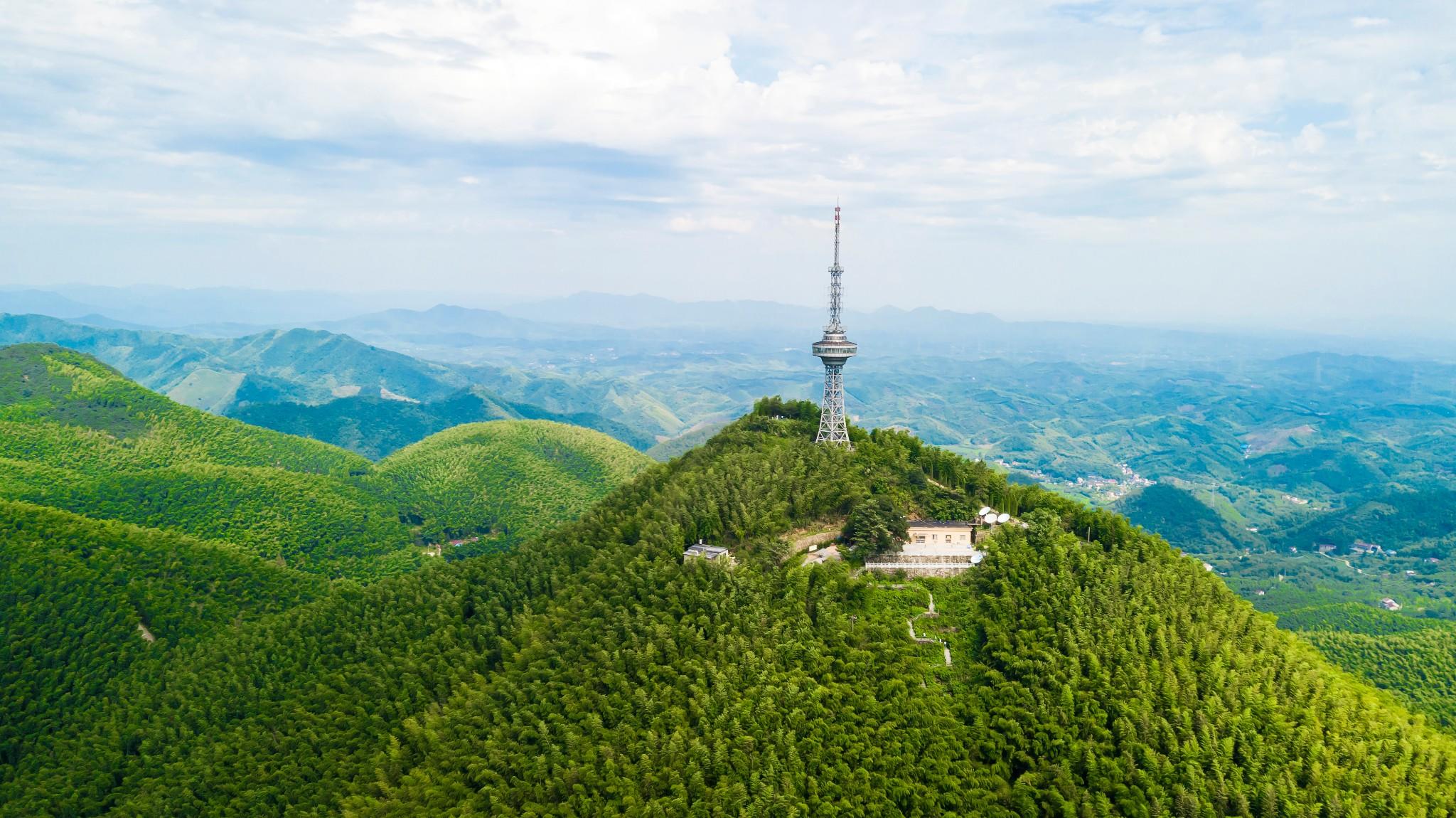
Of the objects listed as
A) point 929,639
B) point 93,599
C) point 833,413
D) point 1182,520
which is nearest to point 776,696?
point 929,639

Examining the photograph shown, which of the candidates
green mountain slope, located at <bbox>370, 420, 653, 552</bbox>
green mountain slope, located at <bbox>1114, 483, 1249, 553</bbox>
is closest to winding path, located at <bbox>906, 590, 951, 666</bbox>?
green mountain slope, located at <bbox>370, 420, 653, 552</bbox>

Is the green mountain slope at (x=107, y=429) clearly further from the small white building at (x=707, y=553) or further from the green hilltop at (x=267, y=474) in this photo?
the small white building at (x=707, y=553)

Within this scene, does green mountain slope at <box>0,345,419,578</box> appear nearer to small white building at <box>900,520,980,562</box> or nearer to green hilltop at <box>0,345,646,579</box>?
green hilltop at <box>0,345,646,579</box>

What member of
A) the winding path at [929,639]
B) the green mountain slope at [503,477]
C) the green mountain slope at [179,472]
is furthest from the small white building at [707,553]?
the green mountain slope at [503,477]

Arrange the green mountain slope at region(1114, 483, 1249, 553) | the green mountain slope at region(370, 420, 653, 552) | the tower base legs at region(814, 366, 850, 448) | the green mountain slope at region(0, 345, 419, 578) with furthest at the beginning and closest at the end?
the green mountain slope at region(1114, 483, 1249, 553), the green mountain slope at region(370, 420, 653, 552), the green mountain slope at region(0, 345, 419, 578), the tower base legs at region(814, 366, 850, 448)

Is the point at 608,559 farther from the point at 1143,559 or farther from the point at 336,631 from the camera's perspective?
the point at 1143,559

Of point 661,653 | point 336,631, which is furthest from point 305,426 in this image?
point 661,653
